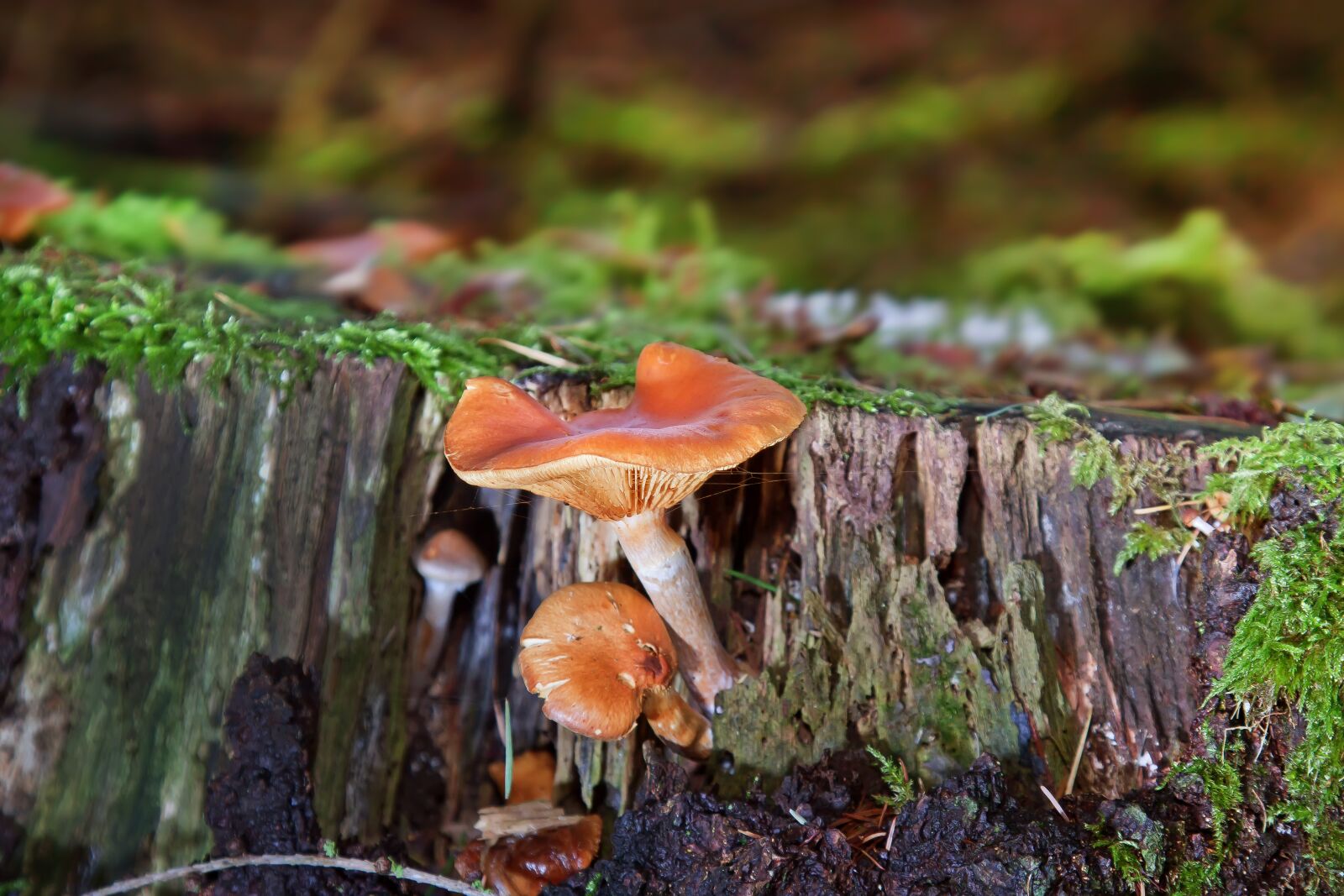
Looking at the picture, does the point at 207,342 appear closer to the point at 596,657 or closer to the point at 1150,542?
the point at 596,657

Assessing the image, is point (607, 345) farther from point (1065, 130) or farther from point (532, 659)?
point (1065, 130)

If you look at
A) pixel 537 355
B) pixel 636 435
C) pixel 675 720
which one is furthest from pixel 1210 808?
pixel 537 355

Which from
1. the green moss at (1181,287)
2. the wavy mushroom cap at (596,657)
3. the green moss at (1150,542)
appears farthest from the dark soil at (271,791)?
the green moss at (1181,287)

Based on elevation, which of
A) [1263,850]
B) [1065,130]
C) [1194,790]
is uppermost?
[1065,130]

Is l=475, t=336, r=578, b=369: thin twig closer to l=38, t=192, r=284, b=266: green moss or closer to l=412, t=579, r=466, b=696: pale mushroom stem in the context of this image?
l=412, t=579, r=466, b=696: pale mushroom stem

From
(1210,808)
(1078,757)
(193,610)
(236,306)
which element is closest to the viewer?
(1210,808)

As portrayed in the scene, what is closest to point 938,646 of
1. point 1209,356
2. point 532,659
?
point 532,659
